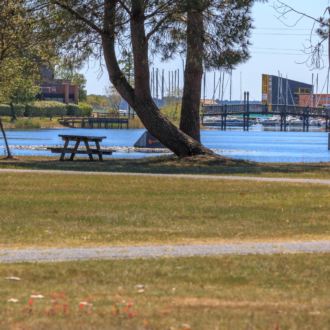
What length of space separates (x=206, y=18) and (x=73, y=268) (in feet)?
50.3

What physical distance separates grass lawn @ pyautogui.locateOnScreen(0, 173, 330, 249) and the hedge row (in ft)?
307

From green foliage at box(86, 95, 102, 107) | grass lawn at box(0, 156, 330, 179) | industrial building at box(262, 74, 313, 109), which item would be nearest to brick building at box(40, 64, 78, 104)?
green foliage at box(86, 95, 102, 107)

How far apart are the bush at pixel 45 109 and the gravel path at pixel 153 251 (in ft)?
352

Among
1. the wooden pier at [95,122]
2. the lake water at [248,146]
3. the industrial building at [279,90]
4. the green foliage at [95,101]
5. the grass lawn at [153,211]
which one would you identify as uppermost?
the industrial building at [279,90]

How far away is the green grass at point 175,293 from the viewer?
4762mm

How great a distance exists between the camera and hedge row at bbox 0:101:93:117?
10856cm

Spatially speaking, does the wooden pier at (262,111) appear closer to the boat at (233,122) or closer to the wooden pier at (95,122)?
the wooden pier at (95,122)

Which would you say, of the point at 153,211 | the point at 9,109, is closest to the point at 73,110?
the point at 9,109

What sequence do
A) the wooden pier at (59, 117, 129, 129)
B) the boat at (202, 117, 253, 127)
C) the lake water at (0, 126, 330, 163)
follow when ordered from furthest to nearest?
the boat at (202, 117, 253, 127), the wooden pier at (59, 117, 129, 129), the lake water at (0, 126, 330, 163)

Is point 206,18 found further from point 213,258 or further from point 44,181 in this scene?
point 213,258

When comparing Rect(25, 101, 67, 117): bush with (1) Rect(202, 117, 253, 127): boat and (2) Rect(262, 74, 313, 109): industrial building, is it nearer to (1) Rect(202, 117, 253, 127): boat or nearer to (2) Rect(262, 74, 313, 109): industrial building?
(1) Rect(202, 117, 253, 127): boat

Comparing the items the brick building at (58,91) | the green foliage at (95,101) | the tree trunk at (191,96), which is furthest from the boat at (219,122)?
the tree trunk at (191,96)

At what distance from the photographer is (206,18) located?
20109 mm

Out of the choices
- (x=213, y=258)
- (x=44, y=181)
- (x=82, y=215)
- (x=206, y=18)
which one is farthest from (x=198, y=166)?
(x=213, y=258)
